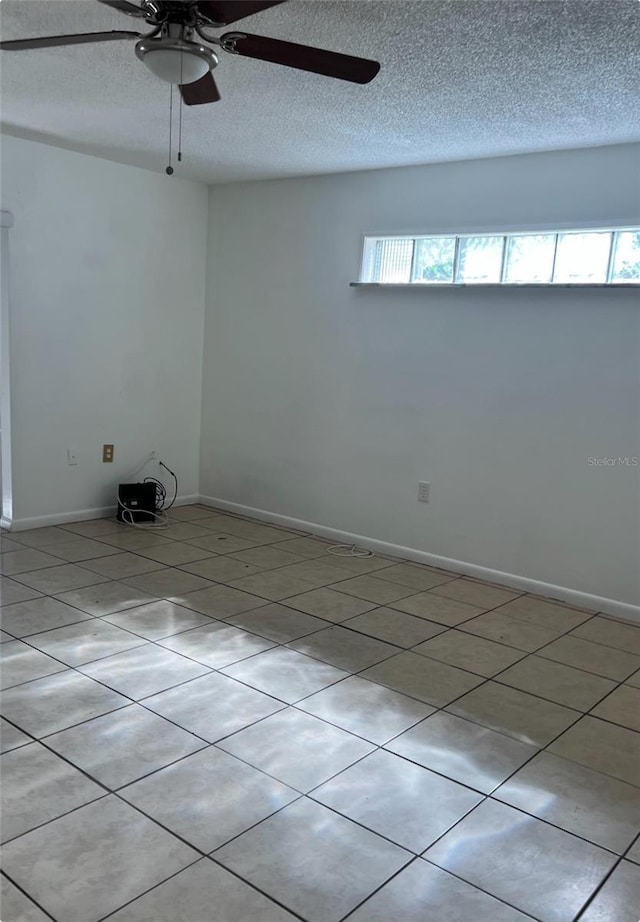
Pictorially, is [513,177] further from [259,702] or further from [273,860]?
[273,860]

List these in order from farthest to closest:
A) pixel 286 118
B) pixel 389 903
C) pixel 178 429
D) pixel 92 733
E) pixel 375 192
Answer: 1. pixel 178 429
2. pixel 375 192
3. pixel 286 118
4. pixel 92 733
5. pixel 389 903

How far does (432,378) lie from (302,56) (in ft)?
7.51

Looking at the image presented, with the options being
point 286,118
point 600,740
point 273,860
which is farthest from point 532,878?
point 286,118

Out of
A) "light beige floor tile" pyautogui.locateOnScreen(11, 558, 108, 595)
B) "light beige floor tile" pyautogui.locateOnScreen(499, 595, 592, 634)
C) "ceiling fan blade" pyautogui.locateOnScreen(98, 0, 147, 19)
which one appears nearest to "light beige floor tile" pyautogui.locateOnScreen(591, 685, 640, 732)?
"light beige floor tile" pyautogui.locateOnScreen(499, 595, 592, 634)

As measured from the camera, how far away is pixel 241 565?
3.88m

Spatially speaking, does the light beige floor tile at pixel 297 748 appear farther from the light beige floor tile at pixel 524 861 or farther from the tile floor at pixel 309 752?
the light beige floor tile at pixel 524 861

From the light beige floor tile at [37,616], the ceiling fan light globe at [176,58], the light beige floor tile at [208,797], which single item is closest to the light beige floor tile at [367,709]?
the light beige floor tile at [208,797]

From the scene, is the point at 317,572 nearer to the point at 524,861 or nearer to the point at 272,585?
the point at 272,585

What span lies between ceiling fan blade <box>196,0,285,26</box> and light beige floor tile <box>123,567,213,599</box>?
92.8 inches

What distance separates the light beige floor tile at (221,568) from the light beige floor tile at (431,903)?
6.92 feet

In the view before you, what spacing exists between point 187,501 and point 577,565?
2.78 metres

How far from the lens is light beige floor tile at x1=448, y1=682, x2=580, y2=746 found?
2.34 m

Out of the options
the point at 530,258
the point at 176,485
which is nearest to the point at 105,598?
the point at 176,485

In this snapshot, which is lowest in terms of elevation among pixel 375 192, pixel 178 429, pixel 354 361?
A: pixel 178 429
